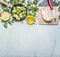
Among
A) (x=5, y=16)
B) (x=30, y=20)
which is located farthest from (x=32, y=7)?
(x=5, y=16)

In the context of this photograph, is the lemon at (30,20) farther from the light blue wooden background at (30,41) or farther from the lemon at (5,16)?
the lemon at (5,16)

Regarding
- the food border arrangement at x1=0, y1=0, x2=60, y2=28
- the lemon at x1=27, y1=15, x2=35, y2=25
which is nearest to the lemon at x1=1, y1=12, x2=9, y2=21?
the food border arrangement at x1=0, y1=0, x2=60, y2=28

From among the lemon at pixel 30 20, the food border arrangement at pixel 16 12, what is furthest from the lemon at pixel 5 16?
the lemon at pixel 30 20

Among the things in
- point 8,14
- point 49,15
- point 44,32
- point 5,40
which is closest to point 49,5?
point 49,15

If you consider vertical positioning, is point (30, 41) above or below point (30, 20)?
below

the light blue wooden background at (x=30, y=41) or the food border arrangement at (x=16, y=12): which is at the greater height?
the food border arrangement at (x=16, y=12)

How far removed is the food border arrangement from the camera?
1.23 m

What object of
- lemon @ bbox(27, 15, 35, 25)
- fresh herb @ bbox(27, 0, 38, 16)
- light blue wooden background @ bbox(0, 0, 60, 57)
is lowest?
light blue wooden background @ bbox(0, 0, 60, 57)

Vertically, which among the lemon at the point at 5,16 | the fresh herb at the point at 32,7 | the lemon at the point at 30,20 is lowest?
the lemon at the point at 30,20

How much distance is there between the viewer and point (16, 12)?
4.07 feet

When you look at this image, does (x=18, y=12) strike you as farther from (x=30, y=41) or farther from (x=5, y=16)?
(x=30, y=41)

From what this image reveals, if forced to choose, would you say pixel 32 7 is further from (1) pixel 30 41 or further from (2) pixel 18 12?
(1) pixel 30 41

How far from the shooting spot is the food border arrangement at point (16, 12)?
123 cm

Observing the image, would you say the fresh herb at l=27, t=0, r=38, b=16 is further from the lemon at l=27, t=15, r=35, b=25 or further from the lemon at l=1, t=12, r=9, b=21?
the lemon at l=1, t=12, r=9, b=21
